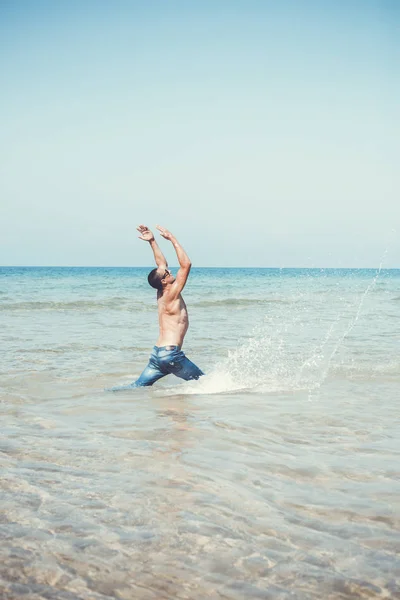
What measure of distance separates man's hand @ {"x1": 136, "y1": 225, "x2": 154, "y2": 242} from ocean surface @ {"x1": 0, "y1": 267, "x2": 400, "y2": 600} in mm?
2028

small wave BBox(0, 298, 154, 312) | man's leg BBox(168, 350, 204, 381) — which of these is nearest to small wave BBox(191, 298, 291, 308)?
Result: small wave BBox(0, 298, 154, 312)

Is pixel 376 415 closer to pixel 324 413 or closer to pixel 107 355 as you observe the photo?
pixel 324 413

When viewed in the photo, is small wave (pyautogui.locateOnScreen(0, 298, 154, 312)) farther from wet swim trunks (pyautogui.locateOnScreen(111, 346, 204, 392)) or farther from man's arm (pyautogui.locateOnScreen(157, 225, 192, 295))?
man's arm (pyautogui.locateOnScreen(157, 225, 192, 295))

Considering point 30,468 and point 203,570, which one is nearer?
point 203,570

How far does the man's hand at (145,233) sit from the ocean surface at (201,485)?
2.03 meters

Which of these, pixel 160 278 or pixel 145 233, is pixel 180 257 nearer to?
pixel 160 278

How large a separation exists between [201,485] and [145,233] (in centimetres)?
421

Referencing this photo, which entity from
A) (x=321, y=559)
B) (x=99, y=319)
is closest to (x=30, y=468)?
(x=321, y=559)

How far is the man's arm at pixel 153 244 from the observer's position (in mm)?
7527

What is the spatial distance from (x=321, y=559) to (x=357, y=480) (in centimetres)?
128

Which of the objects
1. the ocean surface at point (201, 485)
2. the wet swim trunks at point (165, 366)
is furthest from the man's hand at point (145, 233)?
the ocean surface at point (201, 485)

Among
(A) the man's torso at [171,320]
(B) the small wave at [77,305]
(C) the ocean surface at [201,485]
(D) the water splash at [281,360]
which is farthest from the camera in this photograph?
(B) the small wave at [77,305]

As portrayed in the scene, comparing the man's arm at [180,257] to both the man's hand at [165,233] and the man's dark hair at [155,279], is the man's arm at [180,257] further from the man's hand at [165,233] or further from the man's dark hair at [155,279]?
the man's dark hair at [155,279]

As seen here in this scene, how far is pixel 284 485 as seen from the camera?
4086 mm
